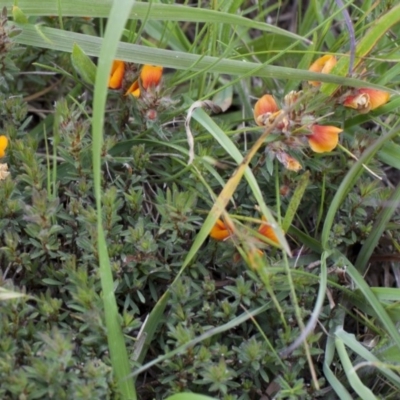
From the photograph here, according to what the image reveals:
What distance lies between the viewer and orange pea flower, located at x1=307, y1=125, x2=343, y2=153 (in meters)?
1.94

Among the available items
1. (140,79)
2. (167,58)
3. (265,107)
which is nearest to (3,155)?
(140,79)

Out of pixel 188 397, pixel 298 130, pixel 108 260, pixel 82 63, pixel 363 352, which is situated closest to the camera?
pixel 188 397

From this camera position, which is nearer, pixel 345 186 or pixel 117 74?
pixel 345 186

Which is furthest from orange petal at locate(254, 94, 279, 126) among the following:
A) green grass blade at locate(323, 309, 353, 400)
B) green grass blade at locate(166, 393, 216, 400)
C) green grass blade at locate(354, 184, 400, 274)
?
green grass blade at locate(166, 393, 216, 400)

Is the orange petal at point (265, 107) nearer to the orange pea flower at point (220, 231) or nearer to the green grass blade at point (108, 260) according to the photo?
the orange pea flower at point (220, 231)

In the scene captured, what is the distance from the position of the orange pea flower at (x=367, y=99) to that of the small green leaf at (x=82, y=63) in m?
0.81

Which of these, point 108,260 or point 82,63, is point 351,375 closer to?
point 108,260

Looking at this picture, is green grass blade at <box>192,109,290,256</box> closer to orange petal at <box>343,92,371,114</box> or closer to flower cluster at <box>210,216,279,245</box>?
flower cluster at <box>210,216,279,245</box>

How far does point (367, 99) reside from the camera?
2.03 metres

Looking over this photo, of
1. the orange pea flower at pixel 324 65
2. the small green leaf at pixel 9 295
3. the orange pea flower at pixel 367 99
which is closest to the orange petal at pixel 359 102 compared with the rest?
the orange pea flower at pixel 367 99

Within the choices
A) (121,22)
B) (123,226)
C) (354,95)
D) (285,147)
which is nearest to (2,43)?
(121,22)

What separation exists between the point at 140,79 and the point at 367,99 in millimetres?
710

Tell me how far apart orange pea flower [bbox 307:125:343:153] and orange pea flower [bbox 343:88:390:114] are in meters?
0.14

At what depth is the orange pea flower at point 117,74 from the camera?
2.09 metres
